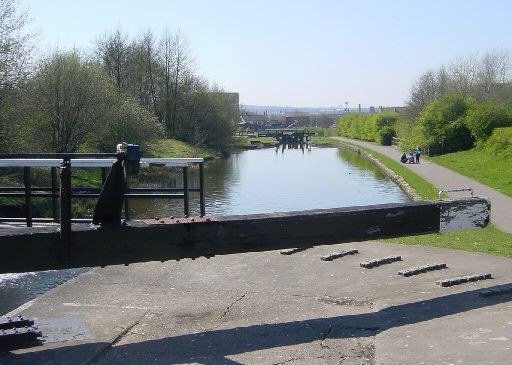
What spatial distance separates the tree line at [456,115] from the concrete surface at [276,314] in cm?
2797

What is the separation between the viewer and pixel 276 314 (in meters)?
5.85

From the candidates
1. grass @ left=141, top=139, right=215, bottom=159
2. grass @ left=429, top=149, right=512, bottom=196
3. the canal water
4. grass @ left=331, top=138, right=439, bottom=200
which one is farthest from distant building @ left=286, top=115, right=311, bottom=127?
grass @ left=331, top=138, right=439, bottom=200

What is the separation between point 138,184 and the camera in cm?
2820

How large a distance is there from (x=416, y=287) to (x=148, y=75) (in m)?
52.7

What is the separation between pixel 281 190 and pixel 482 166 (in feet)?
38.9

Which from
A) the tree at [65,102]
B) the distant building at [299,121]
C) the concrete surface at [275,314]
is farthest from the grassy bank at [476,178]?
the distant building at [299,121]

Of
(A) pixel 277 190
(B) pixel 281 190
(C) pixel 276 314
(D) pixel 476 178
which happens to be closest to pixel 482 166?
(D) pixel 476 178

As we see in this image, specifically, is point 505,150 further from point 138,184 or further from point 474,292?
point 474,292

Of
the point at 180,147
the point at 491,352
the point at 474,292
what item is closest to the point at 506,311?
the point at 474,292

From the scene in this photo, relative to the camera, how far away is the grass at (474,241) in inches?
379

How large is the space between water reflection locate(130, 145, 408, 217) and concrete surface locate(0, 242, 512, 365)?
13235 millimetres

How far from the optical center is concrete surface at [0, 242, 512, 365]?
4766 mm

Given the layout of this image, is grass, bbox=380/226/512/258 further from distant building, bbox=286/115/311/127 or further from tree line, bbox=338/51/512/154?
distant building, bbox=286/115/311/127

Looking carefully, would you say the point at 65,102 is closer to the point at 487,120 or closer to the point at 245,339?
the point at 245,339
